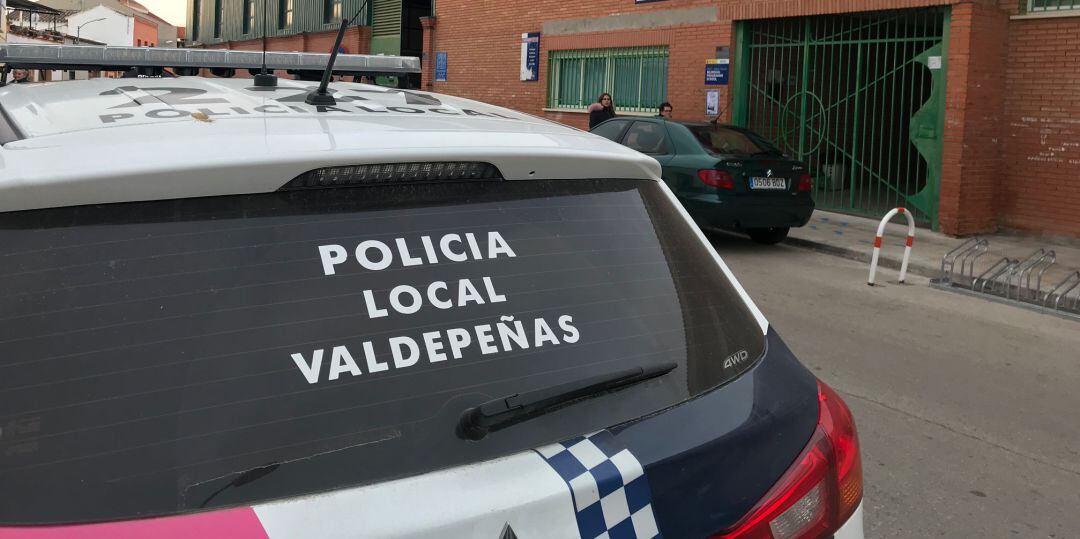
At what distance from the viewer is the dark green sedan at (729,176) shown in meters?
10.9

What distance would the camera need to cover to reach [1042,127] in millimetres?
12523

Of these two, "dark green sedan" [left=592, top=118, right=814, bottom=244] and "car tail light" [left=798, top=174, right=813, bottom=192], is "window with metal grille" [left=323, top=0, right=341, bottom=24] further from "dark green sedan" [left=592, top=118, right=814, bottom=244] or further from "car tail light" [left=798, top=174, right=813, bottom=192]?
"car tail light" [left=798, top=174, right=813, bottom=192]

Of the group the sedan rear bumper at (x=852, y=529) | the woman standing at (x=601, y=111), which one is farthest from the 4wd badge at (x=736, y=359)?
the woman standing at (x=601, y=111)

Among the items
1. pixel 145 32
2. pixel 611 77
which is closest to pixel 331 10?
pixel 611 77

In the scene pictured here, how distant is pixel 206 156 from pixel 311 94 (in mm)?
811

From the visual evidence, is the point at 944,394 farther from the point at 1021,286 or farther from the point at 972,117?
the point at 972,117

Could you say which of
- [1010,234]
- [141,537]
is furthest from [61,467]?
[1010,234]

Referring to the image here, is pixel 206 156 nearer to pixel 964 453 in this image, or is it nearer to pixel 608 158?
pixel 608 158

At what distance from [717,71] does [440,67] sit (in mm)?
9688

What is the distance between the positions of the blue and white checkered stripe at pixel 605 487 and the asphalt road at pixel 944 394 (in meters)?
2.52

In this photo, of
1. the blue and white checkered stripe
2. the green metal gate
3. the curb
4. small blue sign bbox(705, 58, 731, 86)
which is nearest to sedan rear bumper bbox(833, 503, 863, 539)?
the blue and white checkered stripe

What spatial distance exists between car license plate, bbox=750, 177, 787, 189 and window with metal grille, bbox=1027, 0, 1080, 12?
174 inches

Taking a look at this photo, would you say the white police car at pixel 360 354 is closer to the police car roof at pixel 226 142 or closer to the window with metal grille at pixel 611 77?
the police car roof at pixel 226 142

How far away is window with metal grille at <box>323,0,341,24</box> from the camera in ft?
95.0
